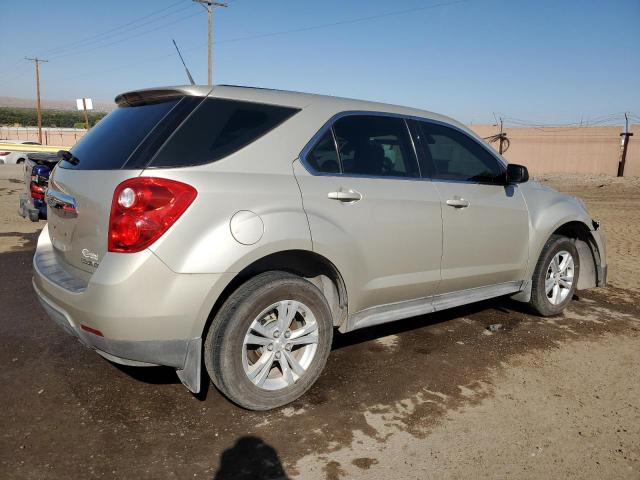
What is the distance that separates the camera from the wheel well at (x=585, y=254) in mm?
5031

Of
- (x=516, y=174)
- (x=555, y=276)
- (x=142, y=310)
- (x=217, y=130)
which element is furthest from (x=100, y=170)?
(x=555, y=276)

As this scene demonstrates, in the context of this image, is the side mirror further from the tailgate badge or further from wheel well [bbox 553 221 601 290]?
the tailgate badge

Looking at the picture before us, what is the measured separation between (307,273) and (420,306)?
939 mm

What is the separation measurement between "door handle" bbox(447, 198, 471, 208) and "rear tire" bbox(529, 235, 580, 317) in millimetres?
1238

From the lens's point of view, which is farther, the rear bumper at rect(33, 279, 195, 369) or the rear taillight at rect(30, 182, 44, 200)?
the rear taillight at rect(30, 182, 44, 200)

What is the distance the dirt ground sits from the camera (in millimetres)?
2570

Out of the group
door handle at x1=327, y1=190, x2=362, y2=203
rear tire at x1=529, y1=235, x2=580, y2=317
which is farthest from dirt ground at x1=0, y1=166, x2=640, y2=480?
door handle at x1=327, y1=190, x2=362, y2=203

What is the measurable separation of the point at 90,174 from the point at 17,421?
142 cm

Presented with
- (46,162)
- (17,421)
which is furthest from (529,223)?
(46,162)

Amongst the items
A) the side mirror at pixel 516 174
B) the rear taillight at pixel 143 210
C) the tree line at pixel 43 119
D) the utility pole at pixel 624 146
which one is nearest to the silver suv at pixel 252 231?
the rear taillight at pixel 143 210

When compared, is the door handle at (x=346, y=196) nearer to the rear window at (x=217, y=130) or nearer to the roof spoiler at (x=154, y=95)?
the rear window at (x=217, y=130)

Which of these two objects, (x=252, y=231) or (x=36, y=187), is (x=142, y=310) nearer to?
(x=252, y=231)

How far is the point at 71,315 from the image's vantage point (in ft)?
9.04

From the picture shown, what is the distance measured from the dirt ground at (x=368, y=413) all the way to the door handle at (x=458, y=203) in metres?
1.15
